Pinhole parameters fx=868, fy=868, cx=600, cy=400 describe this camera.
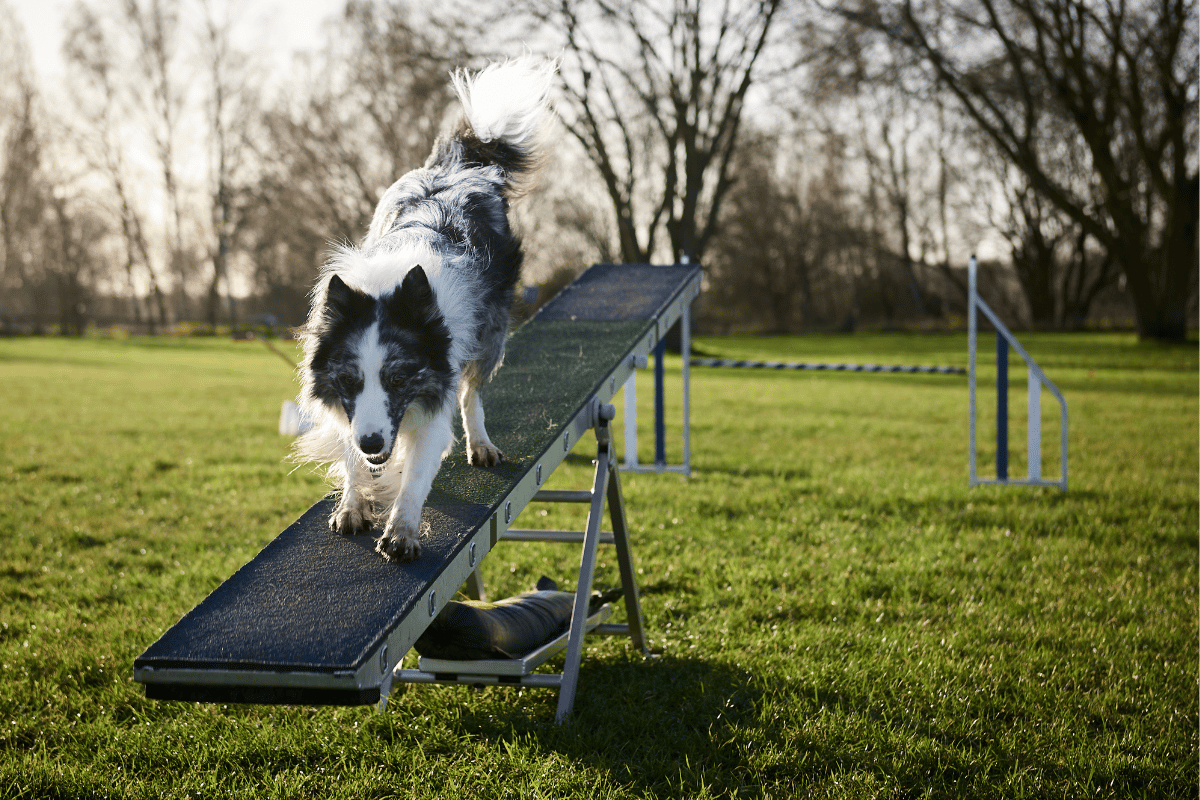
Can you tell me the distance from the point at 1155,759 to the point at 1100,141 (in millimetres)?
21167

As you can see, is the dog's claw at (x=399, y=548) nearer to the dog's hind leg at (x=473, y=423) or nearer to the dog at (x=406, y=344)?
the dog at (x=406, y=344)

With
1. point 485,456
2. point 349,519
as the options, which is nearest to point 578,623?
point 485,456

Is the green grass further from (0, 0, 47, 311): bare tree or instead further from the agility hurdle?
(0, 0, 47, 311): bare tree

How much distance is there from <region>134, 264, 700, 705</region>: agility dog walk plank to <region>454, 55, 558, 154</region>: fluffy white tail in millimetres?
1185

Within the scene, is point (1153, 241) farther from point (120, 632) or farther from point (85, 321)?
point (85, 321)

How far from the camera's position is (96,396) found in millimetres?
15102

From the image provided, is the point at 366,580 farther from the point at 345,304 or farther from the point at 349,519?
the point at 345,304

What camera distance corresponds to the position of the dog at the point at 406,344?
2.96 meters

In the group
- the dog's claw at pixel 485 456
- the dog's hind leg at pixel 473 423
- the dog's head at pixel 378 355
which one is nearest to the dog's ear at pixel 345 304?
the dog's head at pixel 378 355

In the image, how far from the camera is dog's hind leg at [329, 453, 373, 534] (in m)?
3.25

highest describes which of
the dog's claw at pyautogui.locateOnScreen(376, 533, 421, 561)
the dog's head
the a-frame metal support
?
the dog's head

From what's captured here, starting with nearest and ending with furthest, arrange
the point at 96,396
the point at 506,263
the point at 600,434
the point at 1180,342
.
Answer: the point at 600,434, the point at 506,263, the point at 96,396, the point at 1180,342

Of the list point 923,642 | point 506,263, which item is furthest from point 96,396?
point 923,642

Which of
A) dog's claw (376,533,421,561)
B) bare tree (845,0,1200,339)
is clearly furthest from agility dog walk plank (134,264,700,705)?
bare tree (845,0,1200,339)
